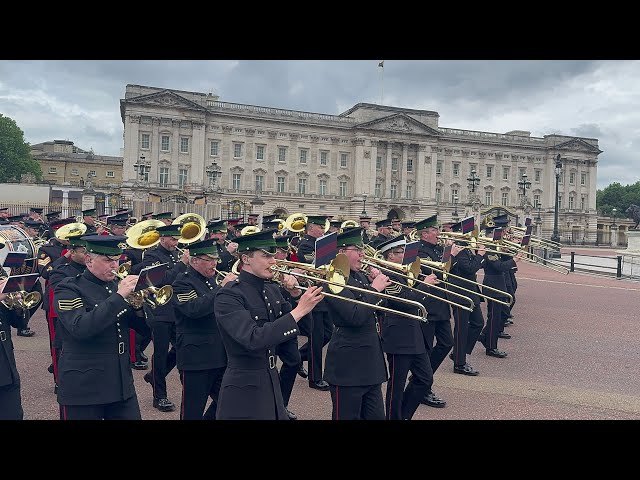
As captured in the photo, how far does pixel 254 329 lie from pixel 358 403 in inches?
58.5

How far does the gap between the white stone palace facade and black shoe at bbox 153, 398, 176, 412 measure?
5598 cm

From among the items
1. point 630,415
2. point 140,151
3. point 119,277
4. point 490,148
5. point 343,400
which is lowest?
point 630,415

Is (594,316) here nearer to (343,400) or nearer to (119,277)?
(343,400)

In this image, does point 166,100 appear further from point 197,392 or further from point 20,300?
point 20,300

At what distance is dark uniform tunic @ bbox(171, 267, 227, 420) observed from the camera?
17.1 feet

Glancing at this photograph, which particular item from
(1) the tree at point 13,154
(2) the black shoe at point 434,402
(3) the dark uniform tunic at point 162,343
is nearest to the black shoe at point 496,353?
(2) the black shoe at point 434,402

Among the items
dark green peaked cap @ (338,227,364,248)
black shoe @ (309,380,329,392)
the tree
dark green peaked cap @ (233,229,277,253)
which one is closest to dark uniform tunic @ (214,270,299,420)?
dark green peaked cap @ (233,229,277,253)

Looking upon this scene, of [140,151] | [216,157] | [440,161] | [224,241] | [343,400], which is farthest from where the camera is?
[440,161]

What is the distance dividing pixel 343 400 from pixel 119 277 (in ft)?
7.41

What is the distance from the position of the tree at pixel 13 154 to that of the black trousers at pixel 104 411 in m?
79.7

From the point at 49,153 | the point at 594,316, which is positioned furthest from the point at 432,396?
the point at 49,153

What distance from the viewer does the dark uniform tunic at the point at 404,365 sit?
5.66m

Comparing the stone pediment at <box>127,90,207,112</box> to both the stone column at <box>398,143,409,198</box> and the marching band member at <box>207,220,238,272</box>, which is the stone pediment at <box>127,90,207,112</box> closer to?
the stone column at <box>398,143,409,198</box>

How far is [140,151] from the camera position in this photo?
64.8 metres
